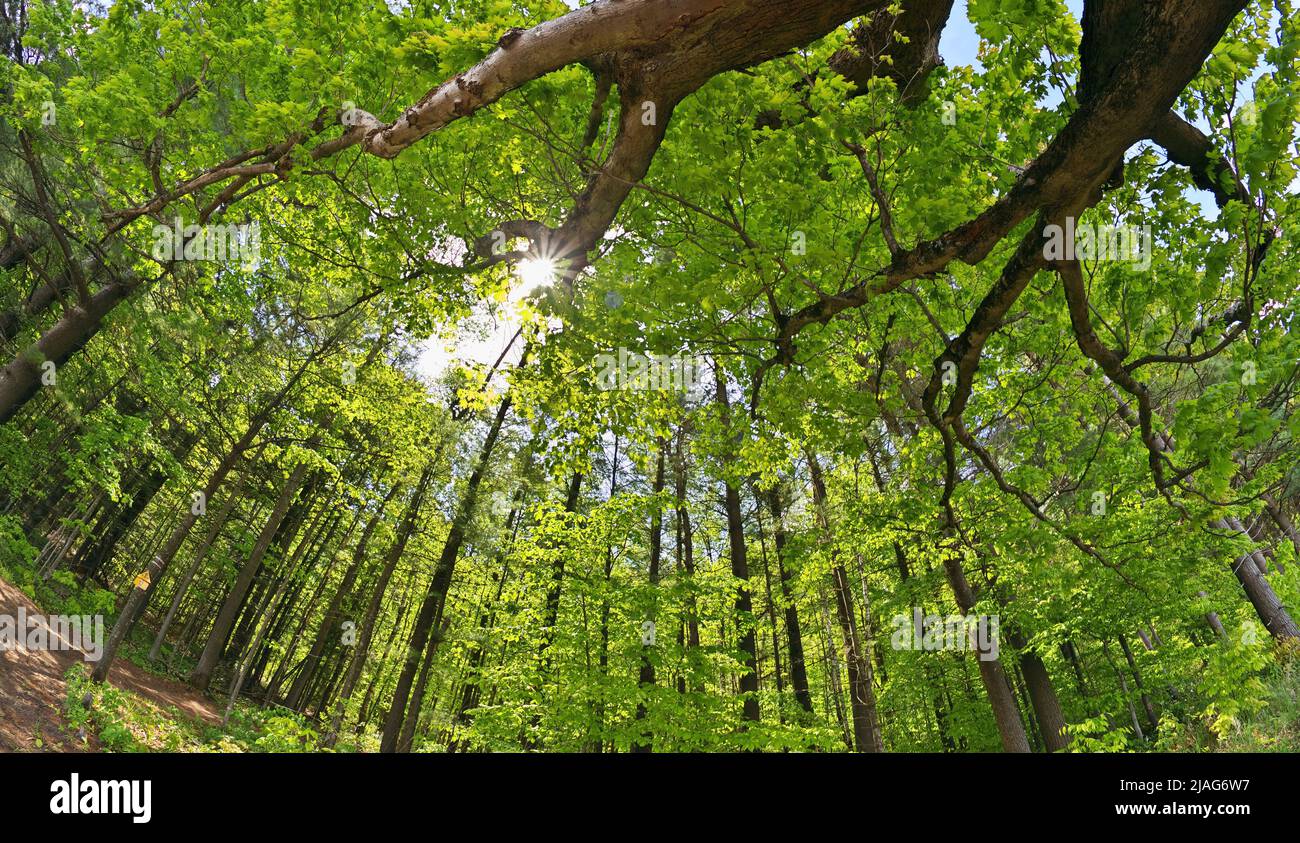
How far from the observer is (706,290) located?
4562 millimetres

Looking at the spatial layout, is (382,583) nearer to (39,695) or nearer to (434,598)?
(434,598)

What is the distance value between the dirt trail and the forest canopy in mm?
326

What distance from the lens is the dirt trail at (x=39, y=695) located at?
24.6ft

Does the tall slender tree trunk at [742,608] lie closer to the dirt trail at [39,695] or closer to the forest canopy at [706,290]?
the forest canopy at [706,290]

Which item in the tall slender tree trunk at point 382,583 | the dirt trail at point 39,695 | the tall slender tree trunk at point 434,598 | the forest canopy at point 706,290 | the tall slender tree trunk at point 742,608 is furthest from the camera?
the tall slender tree trunk at point 382,583

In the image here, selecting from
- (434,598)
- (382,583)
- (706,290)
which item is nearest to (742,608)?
(434,598)

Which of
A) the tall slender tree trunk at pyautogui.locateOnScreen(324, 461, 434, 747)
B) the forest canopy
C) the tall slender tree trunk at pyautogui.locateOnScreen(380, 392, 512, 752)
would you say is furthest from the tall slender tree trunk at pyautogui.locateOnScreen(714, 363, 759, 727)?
the tall slender tree trunk at pyautogui.locateOnScreen(324, 461, 434, 747)

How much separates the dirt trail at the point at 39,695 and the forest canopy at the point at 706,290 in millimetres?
326

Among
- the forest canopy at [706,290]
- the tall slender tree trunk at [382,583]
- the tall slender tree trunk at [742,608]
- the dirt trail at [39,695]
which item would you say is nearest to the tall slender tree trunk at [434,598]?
the forest canopy at [706,290]

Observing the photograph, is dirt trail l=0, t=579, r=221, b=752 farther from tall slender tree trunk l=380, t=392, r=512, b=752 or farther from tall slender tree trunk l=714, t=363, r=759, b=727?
tall slender tree trunk l=714, t=363, r=759, b=727

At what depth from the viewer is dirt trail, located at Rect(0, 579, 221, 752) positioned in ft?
24.6
